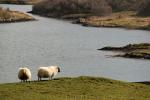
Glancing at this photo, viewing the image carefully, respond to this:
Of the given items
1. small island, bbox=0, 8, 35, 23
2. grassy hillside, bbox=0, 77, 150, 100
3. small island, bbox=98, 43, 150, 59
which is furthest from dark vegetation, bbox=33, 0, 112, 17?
grassy hillside, bbox=0, 77, 150, 100

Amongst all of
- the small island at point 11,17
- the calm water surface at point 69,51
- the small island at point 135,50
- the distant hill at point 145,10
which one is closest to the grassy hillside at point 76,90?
the calm water surface at point 69,51

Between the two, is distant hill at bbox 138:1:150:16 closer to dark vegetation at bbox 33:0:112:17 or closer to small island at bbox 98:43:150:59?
dark vegetation at bbox 33:0:112:17

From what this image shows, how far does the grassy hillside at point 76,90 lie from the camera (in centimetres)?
2541

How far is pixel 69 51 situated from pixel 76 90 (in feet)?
168

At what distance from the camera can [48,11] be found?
162750 mm

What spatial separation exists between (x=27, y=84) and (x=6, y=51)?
1852 inches

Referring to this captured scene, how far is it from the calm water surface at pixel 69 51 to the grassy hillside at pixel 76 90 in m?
16.4

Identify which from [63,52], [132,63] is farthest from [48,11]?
[132,63]

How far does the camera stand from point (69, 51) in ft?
258

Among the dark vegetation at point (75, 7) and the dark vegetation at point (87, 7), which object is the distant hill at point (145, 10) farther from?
the dark vegetation at point (75, 7)

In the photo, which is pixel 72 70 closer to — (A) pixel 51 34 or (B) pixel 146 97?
(B) pixel 146 97

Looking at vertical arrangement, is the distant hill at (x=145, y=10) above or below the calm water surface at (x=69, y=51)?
above

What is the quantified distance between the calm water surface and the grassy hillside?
16.4m

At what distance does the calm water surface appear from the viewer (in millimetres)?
55938
